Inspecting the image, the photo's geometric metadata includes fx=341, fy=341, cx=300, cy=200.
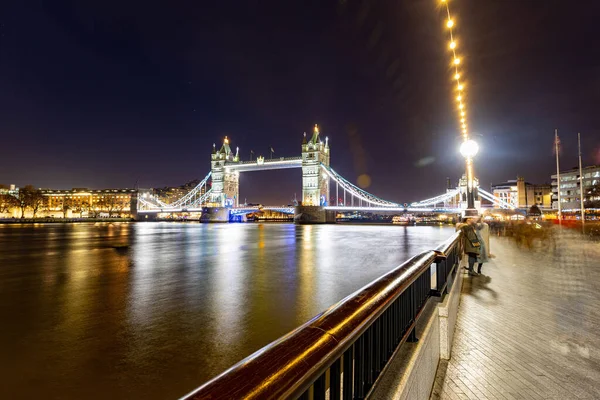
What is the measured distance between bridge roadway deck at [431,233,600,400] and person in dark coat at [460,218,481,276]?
61cm

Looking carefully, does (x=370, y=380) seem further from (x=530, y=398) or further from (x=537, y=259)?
(x=537, y=259)

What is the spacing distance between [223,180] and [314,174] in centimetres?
3080

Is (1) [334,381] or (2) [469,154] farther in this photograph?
(2) [469,154]

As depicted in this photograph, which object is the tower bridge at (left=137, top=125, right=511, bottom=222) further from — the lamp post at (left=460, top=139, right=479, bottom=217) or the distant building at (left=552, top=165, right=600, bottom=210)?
the lamp post at (left=460, top=139, right=479, bottom=217)

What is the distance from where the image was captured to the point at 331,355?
Answer: 111 cm

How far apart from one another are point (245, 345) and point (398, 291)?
3.30 m

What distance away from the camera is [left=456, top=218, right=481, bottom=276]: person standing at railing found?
8.27m

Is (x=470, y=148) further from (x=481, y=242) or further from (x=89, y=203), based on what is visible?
(x=89, y=203)

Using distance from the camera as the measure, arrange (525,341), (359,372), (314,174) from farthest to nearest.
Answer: (314,174) < (525,341) < (359,372)

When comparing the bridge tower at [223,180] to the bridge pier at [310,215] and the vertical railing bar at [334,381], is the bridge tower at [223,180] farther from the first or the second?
the vertical railing bar at [334,381]

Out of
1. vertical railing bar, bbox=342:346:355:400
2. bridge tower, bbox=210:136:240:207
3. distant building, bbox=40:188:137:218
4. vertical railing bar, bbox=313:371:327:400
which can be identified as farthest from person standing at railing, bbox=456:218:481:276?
distant building, bbox=40:188:137:218

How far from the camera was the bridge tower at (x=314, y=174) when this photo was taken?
253ft

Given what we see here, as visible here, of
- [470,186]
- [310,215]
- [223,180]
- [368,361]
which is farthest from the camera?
[223,180]

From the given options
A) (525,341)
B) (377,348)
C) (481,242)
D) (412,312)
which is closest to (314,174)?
(481,242)
